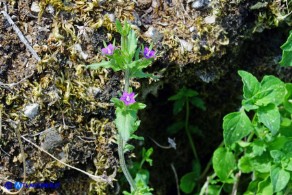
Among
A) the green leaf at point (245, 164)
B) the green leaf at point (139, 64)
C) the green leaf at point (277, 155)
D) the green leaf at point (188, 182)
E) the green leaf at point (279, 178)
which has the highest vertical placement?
the green leaf at point (139, 64)

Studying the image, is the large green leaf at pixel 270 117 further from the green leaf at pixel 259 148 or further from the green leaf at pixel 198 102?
the green leaf at pixel 198 102

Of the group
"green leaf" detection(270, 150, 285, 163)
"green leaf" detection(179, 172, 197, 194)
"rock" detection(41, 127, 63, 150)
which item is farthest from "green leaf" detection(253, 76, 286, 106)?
"rock" detection(41, 127, 63, 150)

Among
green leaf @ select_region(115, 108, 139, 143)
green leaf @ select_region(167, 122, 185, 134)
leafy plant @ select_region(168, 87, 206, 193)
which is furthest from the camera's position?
green leaf @ select_region(167, 122, 185, 134)

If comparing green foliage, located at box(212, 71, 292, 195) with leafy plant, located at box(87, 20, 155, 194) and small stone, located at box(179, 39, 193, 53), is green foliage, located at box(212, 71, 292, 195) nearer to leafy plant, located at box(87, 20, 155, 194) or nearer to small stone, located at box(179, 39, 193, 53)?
small stone, located at box(179, 39, 193, 53)

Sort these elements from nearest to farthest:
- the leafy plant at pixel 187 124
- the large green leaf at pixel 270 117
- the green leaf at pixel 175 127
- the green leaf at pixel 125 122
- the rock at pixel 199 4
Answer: the green leaf at pixel 125 122 < the large green leaf at pixel 270 117 < the rock at pixel 199 4 < the leafy plant at pixel 187 124 < the green leaf at pixel 175 127

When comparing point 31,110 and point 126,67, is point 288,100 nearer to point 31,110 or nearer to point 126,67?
point 126,67

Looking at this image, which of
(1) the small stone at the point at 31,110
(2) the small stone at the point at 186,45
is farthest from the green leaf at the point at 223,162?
(1) the small stone at the point at 31,110

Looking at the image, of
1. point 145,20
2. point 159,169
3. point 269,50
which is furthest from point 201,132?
point 145,20
